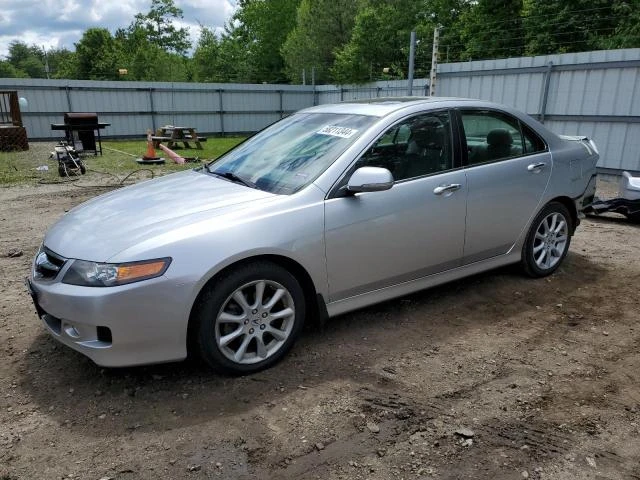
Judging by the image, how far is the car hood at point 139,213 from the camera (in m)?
2.82

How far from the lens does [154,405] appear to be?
2.78 meters

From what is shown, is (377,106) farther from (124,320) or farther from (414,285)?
(124,320)

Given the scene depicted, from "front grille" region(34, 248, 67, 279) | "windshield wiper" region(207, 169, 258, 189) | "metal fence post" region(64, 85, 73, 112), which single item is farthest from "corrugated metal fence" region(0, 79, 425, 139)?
"front grille" region(34, 248, 67, 279)

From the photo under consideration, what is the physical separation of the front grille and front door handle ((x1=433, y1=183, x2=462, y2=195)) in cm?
245

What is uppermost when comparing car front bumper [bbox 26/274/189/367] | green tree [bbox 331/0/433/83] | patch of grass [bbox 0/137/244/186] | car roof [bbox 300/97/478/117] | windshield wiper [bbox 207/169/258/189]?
green tree [bbox 331/0/433/83]

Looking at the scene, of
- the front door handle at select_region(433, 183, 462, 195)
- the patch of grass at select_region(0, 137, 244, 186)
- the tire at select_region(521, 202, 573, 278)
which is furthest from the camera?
the patch of grass at select_region(0, 137, 244, 186)

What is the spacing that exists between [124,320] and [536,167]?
3.45m

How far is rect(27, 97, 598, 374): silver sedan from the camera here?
271cm

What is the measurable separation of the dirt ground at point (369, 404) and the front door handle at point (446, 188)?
97 cm

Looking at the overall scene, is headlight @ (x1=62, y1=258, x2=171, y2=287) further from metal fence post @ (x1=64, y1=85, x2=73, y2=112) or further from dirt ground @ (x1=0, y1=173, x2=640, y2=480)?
metal fence post @ (x1=64, y1=85, x2=73, y2=112)

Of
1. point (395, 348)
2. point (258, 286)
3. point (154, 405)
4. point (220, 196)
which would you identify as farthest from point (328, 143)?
→ point (154, 405)

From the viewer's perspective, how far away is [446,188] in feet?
12.1

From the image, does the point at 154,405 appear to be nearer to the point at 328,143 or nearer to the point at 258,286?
the point at 258,286

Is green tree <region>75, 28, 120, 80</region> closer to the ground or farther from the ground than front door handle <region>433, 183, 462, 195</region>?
farther from the ground
